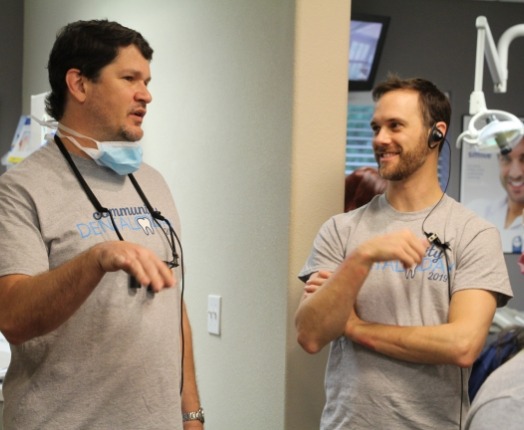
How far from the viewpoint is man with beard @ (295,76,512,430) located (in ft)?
5.70

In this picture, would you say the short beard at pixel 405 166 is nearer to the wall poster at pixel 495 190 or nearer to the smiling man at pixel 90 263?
the smiling man at pixel 90 263

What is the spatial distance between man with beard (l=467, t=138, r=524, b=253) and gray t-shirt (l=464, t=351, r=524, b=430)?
449 centimetres

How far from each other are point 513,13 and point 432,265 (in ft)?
13.2

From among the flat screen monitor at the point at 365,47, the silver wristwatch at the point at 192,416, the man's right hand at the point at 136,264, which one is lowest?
the silver wristwatch at the point at 192,416

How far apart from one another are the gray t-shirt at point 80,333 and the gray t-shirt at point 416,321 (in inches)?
16.5

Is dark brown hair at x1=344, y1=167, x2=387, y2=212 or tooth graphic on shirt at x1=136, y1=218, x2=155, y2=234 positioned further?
dark brown hair at x1=344, y1=167, x2=387, y2=212

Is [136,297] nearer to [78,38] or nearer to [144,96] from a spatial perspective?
[144,96]

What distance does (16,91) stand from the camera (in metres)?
4.73

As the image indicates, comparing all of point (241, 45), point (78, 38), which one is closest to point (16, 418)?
point (78, 38)

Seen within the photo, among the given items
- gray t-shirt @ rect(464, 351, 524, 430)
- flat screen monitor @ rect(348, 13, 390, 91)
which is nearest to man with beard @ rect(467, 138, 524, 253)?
flat screen monitor @ rect(348, 13, 390, 91)

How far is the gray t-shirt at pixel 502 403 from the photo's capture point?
0.85 metres

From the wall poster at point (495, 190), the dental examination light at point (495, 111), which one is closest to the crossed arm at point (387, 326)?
the dental examination light at point (495, 111)

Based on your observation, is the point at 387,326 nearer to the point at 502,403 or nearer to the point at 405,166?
the point at 405,166

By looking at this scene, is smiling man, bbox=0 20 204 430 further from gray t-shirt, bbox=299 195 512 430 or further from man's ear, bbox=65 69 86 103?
gray t-shirt, bbox=299 195 512 430
